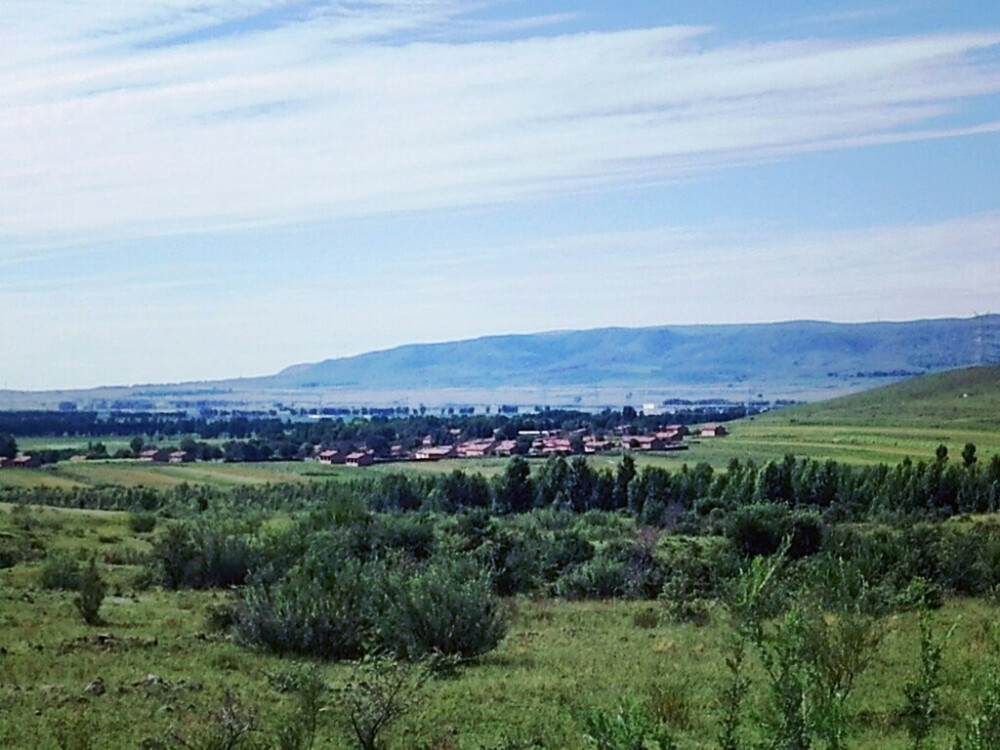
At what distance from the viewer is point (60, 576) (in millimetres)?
27625

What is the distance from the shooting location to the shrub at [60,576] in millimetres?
27484

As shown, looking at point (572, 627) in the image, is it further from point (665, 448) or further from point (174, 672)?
point (665, 448)

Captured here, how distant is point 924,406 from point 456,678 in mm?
100917

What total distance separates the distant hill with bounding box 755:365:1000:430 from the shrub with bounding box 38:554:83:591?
75.1 metres

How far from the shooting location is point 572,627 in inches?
910

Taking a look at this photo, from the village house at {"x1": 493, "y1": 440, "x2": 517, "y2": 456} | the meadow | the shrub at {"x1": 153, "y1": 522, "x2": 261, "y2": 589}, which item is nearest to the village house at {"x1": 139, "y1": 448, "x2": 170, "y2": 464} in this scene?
the village house at {"x1": 493, "y1": 440, "x2": 517, "y2": 456}

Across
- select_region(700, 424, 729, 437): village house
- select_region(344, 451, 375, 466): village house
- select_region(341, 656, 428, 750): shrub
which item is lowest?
select_region(344, 451, 375, 466): village house

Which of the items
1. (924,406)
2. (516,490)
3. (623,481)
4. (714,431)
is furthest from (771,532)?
(714,431)

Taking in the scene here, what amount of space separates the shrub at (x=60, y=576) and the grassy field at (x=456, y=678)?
1.65m

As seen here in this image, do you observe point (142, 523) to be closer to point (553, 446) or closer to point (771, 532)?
point (771, 532)

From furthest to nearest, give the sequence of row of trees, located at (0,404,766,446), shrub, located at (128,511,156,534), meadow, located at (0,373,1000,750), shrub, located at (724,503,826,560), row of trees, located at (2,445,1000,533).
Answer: row of trees, located at (0,404,766,446), row of trees, located at (2,445,1000,533), shrub, located at (128,511,156,534), shrub, located at (724,503,826,560), meadow, located at (0,373,1000,750)

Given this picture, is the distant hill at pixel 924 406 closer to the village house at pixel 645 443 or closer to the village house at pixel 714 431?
the village house at pixel 714 431

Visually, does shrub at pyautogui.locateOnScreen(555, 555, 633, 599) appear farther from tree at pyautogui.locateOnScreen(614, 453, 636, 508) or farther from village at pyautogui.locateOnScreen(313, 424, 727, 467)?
village at pyautogui.locateOnScreen(313, 424, 727, 467)

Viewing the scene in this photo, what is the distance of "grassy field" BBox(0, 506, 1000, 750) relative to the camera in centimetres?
1302
